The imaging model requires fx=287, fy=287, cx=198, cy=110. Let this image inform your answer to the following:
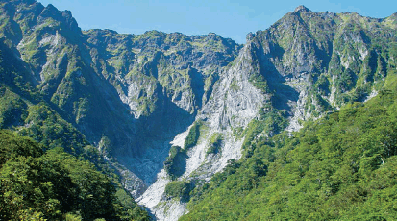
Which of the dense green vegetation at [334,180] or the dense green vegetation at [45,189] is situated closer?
the dense green vegetation at [45,189]

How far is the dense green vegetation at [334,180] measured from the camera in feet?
282

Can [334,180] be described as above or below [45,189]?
below

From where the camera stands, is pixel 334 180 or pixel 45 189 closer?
pixel 45 189

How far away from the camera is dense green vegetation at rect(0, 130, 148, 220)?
41350 mm

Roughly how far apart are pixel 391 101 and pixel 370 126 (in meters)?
39.4

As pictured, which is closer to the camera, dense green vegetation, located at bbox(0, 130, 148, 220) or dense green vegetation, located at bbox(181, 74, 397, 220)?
dense green vegetation, located at bbox(0, 130, 148, 220)

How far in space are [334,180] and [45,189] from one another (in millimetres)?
96679

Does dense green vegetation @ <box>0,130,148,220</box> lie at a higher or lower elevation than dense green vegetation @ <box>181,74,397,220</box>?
higher

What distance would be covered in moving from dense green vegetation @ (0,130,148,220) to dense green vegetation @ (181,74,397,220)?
2525 inches

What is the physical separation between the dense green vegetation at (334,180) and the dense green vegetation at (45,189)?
6413 cm

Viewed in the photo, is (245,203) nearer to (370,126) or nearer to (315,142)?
(315,142)

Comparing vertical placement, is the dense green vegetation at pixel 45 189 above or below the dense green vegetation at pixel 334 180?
above

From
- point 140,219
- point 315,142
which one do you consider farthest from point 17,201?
point 315,142

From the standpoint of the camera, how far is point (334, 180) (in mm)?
108375
